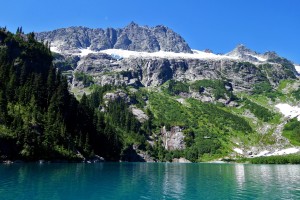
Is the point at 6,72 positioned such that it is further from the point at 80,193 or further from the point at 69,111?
the point at 80,193

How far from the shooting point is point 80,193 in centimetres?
5759

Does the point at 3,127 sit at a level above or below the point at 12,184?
above

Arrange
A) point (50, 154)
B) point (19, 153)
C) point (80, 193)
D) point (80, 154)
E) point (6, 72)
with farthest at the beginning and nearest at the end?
point (6, 72) → point (80, 154) → point (50, 154) → point (19, 153) → point (80, 193)

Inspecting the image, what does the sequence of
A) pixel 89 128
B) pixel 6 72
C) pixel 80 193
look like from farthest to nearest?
pixel 89 128
pixel 6 72
pixel 80 193

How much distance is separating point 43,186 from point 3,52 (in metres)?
134

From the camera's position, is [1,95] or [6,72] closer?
[1,95]

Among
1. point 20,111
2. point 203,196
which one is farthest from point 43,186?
point 20,111

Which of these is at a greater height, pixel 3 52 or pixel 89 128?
pixel 3 52

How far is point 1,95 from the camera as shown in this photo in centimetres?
13388

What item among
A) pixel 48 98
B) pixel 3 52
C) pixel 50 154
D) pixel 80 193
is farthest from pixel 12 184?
pixel 3 52

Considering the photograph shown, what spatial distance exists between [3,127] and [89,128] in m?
76.6

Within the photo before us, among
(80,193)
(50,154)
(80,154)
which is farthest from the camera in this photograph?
(80,154)

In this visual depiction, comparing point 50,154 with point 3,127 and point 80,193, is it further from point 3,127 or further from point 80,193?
point 80,193


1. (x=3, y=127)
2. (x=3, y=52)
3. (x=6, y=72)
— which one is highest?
(x=3, y=52)
